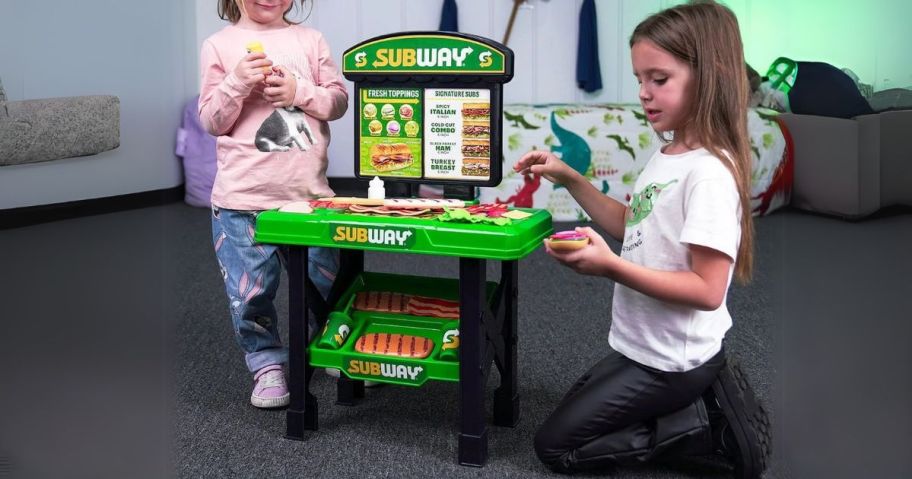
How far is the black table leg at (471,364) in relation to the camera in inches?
50.7

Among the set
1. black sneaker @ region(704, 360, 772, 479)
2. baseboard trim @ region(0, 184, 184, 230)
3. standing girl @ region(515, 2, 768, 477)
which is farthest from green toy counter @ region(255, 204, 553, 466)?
black sneaker @ region(704, 360, 772, 479)

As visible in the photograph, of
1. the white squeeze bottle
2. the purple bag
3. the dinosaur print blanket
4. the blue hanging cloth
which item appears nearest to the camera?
the white squeeze bottle

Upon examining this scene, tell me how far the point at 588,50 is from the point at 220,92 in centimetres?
251

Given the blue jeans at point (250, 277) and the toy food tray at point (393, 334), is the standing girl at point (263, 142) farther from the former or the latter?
the toy food tray at point (393, 334)

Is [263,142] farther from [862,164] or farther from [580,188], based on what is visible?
[862,164]

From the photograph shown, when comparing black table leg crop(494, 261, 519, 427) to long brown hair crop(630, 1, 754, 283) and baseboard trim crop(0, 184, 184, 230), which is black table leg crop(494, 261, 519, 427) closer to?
long brown hair crop(630, 1, 754, 283)

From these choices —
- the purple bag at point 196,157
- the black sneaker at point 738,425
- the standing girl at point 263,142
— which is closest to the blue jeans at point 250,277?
the standing girl at point 263,142

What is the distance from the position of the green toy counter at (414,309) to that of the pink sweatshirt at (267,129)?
0.57ft

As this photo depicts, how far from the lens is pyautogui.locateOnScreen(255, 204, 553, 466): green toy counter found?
1.27 meters

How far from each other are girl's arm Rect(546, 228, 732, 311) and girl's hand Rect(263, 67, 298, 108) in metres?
0.56

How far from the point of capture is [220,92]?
57.9 inches

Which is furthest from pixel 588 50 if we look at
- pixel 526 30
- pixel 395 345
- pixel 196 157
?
pixel 395 345

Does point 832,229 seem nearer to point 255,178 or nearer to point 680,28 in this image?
point 680,28

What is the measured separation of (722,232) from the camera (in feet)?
3.88
